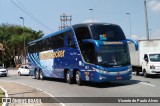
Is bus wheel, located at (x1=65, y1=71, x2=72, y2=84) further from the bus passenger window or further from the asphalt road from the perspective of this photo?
the bus passenger window

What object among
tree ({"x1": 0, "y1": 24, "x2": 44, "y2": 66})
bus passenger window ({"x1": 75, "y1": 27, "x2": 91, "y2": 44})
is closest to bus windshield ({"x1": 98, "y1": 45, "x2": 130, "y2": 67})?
bus passenger window ({"x1": 75, "y1": 27, "x2": 91, "y2": 44})

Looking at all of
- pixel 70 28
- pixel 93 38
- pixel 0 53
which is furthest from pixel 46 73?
pixel 0 53

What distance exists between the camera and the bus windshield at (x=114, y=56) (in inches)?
792

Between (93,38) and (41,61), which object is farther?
(41,61)

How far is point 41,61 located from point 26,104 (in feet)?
58.9

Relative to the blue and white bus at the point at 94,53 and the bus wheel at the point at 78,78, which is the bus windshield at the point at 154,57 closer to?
the blue and white bus at the point at 94,53

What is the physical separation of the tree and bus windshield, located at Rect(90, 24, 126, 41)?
58850 mm

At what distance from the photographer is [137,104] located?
1297 centimetres

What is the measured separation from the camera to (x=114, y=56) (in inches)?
804

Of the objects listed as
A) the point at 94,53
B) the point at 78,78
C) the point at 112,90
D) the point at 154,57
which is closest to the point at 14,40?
the point at 154,57

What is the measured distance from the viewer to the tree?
3148 inches

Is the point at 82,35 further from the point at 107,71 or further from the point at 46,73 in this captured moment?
the point at 46,73

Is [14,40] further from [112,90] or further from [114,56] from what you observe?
[112,90]

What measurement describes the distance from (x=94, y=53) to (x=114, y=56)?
3.89ft
